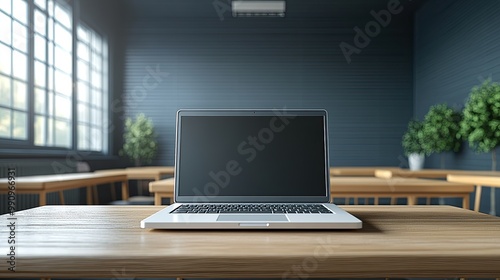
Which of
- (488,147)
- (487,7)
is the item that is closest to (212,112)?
(488,147)

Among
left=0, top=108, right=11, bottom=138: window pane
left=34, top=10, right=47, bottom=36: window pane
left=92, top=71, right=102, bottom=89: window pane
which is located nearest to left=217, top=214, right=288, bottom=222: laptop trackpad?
left=0, top=108, right=11, bottom=138: window pane

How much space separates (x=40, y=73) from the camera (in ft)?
11.8

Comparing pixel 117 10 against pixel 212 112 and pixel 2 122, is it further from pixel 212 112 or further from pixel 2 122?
pixel 212 112

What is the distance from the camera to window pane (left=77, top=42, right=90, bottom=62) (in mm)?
4613

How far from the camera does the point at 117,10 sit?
570 cm

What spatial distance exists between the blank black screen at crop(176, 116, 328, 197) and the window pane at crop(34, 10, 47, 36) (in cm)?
330

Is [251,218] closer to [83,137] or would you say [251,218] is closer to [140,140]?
[83,137]

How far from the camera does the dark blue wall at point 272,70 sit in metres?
5.83

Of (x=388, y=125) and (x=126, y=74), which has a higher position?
(x=126, y=74)

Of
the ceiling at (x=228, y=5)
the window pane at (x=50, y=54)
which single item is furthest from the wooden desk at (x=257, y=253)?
the ceiling at (x=228, y=5)

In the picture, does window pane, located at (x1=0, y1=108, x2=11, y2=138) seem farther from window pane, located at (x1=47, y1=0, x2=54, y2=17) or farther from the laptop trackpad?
the laptop trackpad

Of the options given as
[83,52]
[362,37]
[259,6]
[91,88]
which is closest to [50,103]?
[83,52]

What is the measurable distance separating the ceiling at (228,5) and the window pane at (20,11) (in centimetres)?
222

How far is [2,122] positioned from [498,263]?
3.24m
